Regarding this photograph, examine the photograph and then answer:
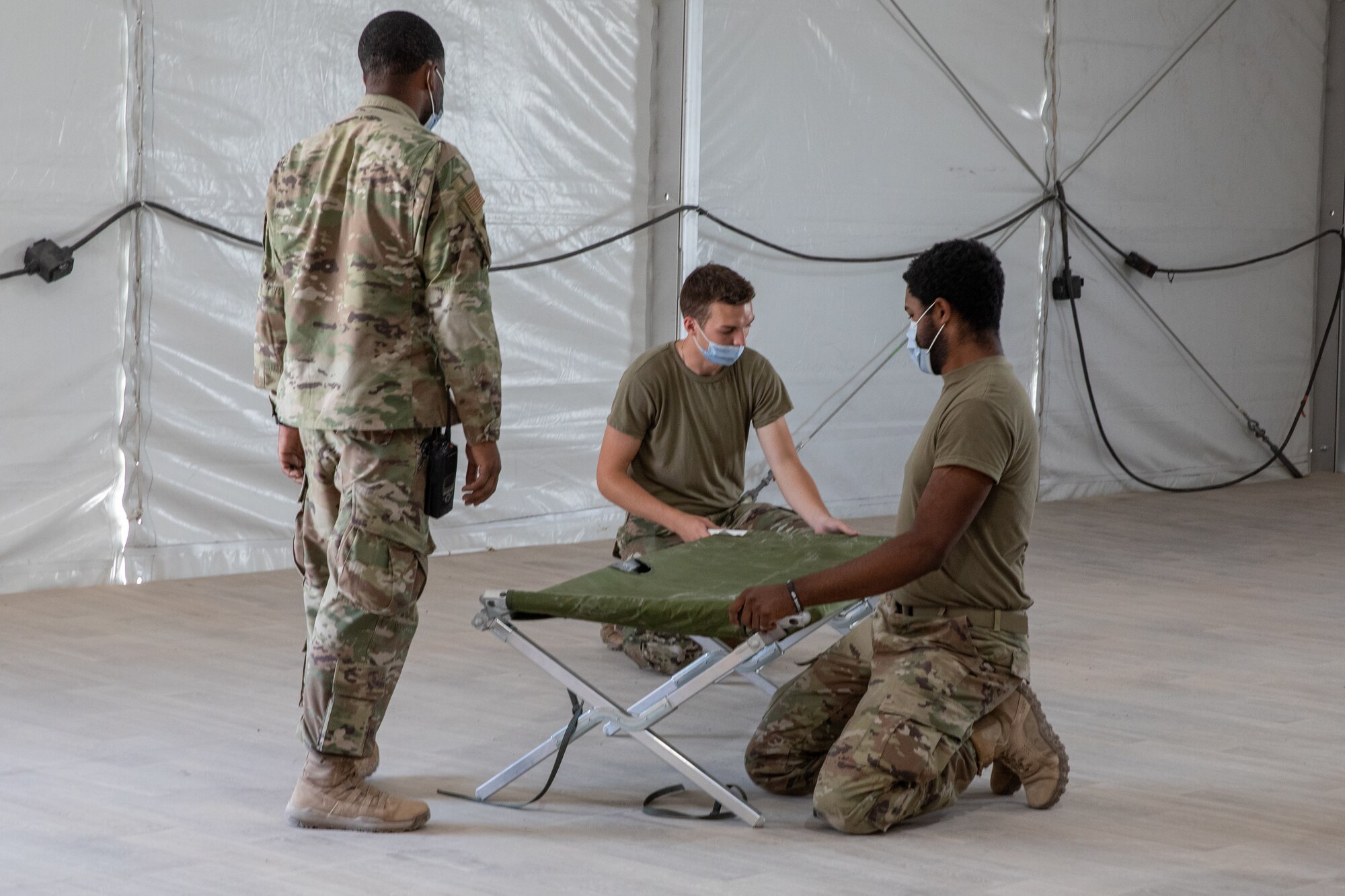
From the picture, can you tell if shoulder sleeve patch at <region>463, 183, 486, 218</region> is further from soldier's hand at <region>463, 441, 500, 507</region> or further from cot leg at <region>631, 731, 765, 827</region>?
cot leg at <region>631, 731, 765, 827</region>

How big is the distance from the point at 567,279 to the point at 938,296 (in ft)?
11.3

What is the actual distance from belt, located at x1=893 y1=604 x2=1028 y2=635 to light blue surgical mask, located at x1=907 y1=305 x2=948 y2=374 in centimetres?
44

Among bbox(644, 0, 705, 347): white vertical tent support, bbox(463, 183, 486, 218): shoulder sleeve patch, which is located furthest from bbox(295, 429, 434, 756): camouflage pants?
bbox(644, 0, 705, 347): white vertical tent support

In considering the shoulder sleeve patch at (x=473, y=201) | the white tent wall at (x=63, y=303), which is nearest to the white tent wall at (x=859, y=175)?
the white tent wall at (x=63, y=303)

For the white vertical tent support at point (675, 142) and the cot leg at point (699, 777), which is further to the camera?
the white vertical tent support at point (675, 142)

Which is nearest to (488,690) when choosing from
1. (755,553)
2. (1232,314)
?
(755,553)

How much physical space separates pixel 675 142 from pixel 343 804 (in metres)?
4.10

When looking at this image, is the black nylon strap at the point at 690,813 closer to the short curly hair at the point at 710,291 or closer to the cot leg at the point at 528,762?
the cot leg at the point at 528,762

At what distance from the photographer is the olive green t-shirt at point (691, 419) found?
4.17 metres

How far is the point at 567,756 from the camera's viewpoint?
3477mm

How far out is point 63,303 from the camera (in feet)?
16.8

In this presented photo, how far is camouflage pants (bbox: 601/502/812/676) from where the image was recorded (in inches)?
166

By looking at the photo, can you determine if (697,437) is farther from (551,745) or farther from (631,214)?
(631,214)

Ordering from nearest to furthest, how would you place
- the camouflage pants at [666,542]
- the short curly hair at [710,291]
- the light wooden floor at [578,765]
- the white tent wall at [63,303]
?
the light wooden floor at [578,765], the short curly hair at [710,291], the camouflage pants at [666,542], the white tent wall at [63,303]
